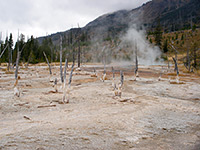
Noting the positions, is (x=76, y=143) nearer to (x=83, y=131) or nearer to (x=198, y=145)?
(x=83, y=131)

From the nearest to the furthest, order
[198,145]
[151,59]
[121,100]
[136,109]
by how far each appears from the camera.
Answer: [198,145]
[136,109]
[121,100]
[151,59]

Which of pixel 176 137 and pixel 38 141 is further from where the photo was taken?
pixel 176 137

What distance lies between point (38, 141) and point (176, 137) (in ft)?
10.9

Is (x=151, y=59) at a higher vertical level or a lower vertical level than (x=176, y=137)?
higher

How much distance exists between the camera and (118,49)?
60.2 meters

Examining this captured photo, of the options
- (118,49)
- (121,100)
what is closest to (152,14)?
(118,49)

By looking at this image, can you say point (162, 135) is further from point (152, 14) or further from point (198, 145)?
point (152, 14)

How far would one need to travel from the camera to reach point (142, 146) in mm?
3762

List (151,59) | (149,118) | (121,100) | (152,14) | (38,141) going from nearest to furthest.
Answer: (38,141) → (149,118) → (121,100) → (151,59) → (152,14)

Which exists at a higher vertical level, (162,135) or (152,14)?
(152,14)

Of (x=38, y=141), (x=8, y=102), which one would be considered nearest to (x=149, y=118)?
(x=38, y=141)

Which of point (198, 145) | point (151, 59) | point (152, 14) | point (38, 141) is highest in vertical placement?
point (152, 14)

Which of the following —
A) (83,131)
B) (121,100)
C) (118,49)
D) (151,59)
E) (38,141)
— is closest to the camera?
(38,141)

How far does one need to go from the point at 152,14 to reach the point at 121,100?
20984 centimetres
